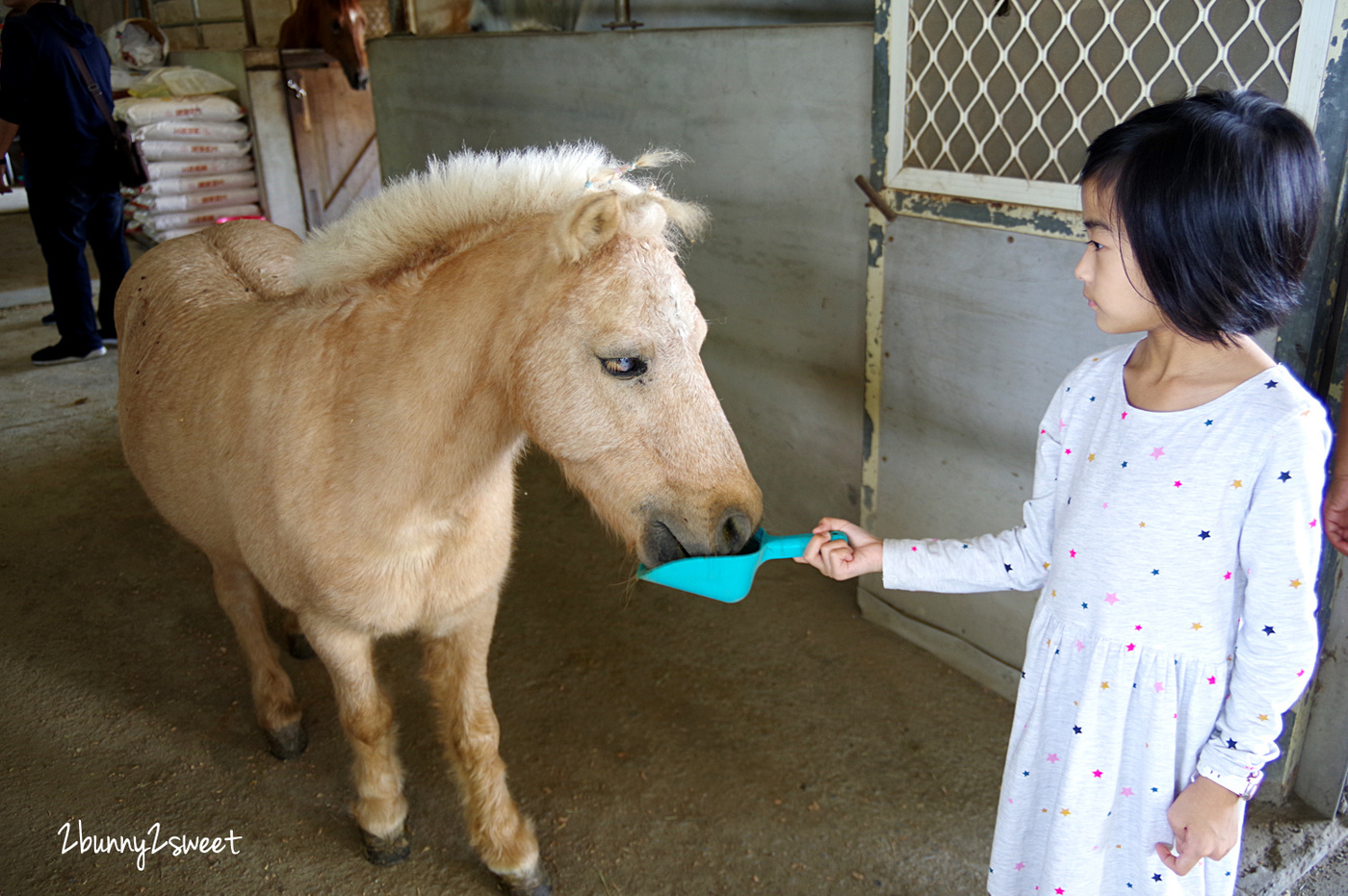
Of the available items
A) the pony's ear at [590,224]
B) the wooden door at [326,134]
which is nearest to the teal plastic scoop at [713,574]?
the pony's ear at [590,224]

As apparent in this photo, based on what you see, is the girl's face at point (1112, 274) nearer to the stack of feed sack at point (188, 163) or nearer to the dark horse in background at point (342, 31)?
the stack of feed sack at point (188, 163)

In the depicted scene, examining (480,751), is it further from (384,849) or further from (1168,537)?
(1168,537)

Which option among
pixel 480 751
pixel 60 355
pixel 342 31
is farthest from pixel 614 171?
pixel 342 31

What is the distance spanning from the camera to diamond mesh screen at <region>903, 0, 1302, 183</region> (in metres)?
1.88

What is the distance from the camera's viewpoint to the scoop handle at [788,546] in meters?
1.71

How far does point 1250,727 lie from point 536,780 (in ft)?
6.18

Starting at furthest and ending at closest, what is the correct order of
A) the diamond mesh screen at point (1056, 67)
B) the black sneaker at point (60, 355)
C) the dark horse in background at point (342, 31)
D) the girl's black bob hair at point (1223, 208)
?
the dark horse in background at point (342, 31), the black sneaker at point (60, 355), the diamond mesh screen at point (1056, 67), the girl's black bob hair at point (1223, 208)

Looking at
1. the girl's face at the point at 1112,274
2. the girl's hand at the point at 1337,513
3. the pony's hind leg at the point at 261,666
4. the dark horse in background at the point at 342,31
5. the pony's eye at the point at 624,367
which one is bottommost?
the pony's hind leg at the point at 261,666

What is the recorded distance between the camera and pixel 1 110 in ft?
17.7

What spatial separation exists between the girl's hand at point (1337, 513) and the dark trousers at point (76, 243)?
624 cm

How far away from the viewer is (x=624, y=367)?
5.21ft

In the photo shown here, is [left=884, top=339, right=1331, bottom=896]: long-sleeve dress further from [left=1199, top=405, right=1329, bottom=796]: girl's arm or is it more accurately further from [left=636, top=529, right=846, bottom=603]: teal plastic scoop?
[left=636, top=529, right=846, bottom=603]: teal plastic scoop

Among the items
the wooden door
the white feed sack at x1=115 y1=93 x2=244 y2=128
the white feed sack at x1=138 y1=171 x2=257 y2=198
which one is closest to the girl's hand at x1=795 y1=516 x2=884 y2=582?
the white feed sack at x1=138 y1=171 x2=257 y2=198

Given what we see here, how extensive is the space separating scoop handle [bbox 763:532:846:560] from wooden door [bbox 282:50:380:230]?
8.64m
